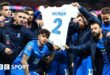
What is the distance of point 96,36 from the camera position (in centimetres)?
1095

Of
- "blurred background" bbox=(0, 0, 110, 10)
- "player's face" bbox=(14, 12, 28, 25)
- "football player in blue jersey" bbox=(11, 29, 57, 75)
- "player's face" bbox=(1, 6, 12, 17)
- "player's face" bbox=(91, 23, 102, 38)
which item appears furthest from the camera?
"blurred background" bbox=(0, 0, 110, 10)

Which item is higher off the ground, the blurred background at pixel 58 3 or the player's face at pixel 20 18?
the blurred background at pixel 58 3

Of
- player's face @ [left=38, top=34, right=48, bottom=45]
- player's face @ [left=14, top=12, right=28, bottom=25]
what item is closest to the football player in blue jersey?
player's face @ [left=38, top=34, right=48, bottom=45]

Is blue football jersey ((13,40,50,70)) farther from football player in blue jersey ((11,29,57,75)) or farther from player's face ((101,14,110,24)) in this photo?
player's face ((101,14,110,24))

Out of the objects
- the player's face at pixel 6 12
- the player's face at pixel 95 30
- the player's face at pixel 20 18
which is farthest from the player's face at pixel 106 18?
the player's face at pixel 6 12

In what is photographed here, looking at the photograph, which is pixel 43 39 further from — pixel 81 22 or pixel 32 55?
pixel 81 22

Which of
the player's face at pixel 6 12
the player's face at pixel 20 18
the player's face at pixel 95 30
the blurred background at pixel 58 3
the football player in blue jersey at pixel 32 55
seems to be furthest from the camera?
the blurred background at pixel 58 3

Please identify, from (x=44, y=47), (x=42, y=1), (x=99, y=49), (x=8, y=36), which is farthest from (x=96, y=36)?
(x=42, y=1)

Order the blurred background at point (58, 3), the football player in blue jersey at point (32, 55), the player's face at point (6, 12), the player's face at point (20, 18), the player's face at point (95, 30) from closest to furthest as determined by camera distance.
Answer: the player's face at point (95, 30) < the football player in blue jersey at point (32, 55) < the player's face at point (20, 18) < the player's face at point (6, 12) < the blurred background at point (58, 3)

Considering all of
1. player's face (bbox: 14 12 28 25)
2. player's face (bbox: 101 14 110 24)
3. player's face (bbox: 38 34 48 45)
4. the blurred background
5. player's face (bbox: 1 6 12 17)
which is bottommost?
player's face (bbox: 38 34 48 45)

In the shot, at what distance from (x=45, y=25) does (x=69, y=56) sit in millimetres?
989

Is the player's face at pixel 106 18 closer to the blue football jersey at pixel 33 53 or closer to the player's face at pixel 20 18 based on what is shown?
the blue football jersey at pixel 33 53

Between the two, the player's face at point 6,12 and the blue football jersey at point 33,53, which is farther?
the player's face at point 6,12

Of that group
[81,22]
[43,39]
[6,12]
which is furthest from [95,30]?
[6,12]
